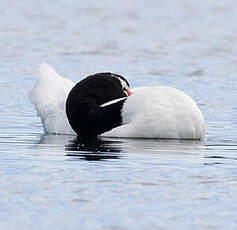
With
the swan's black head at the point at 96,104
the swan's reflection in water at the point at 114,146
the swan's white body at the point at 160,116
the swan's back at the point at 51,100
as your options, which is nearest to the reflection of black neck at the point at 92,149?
the swan's reflection in water at the point at 114,146

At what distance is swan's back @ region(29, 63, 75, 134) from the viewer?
14797mm

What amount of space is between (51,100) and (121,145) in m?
2.55

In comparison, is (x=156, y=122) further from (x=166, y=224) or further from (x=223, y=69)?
(x=223, y=69)

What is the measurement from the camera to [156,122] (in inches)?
546

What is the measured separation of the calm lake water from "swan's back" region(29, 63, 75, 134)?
0.68ft

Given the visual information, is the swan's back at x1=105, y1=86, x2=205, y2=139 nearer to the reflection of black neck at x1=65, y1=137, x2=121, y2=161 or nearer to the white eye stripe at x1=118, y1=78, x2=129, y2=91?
the reflection of black neck at x1=65, y1=137, x2=121, y2=161

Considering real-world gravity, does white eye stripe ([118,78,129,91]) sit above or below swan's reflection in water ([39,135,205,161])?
above

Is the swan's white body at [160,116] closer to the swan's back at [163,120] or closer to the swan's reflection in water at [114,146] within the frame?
the swan's back at [163,120]

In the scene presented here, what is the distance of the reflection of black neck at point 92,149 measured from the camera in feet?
39.8

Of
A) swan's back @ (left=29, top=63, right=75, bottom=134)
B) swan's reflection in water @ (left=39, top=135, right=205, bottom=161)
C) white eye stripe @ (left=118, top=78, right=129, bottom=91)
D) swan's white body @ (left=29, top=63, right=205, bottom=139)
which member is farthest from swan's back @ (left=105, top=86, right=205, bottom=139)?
swan's back @ (left=29, top=63, right=75, bottom=134)

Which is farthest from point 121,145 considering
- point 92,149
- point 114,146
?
point 92,149

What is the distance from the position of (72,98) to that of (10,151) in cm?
248

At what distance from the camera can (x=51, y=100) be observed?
15.5m

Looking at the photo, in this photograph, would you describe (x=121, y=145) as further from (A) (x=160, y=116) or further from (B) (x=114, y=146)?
(A) (x=160, y=116)
